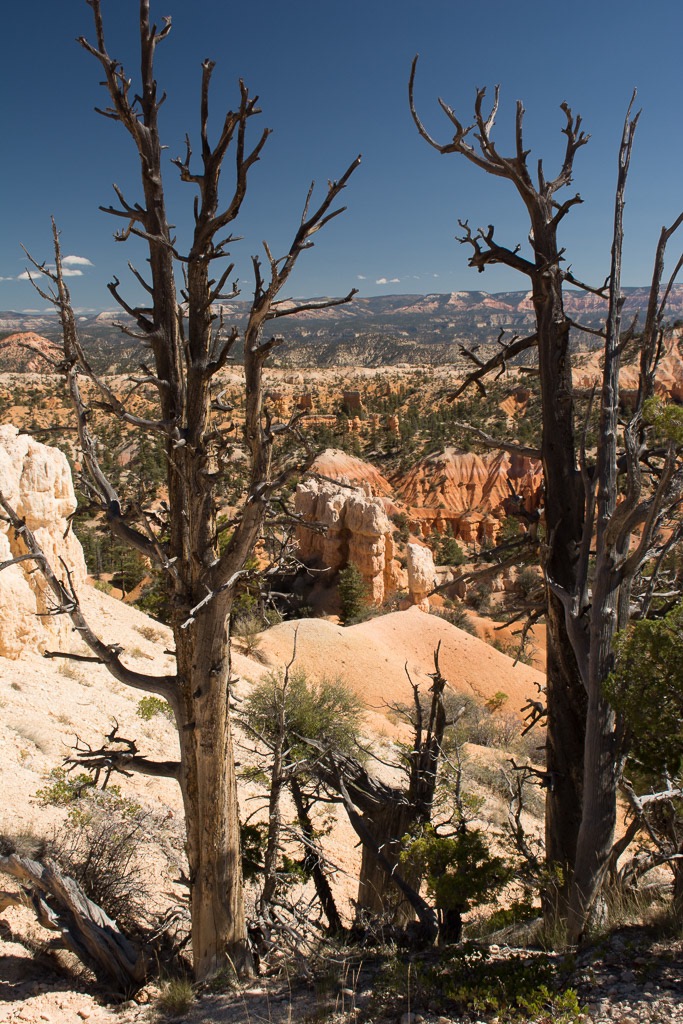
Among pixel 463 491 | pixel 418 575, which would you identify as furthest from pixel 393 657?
pixel 463 491

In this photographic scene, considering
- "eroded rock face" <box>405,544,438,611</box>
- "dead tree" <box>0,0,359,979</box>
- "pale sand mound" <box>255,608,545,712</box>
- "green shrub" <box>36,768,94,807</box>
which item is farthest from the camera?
"eroded rock face" <box>405,544,438,611</box>

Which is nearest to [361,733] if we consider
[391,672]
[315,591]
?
[391,672]

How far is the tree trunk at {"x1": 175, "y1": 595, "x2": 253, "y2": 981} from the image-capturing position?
164 inches

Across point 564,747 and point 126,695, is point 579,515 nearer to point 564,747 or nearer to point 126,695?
point 564,747

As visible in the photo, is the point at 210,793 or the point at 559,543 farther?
the point at 559,543

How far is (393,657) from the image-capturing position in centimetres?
1991

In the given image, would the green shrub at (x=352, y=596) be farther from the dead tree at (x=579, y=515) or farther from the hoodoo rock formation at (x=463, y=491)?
the dead tree at (x=579, y=515)

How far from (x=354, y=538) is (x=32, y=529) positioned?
1918cm

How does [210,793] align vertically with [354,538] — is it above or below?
above

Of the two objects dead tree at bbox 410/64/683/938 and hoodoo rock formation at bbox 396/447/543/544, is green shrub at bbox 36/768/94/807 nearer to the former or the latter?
dead tree at bbox 410/64/683/938

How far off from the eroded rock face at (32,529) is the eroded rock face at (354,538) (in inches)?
667

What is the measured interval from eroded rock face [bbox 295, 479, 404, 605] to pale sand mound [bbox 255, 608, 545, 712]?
5723mm

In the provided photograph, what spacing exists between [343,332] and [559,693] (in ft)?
625

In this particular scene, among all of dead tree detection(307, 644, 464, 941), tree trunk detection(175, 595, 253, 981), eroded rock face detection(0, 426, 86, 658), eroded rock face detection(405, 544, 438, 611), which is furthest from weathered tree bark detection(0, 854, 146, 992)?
eroded rock face detection(405, 544, 438, 611)
